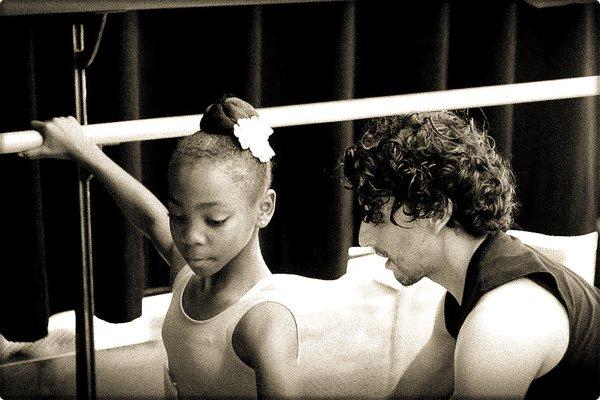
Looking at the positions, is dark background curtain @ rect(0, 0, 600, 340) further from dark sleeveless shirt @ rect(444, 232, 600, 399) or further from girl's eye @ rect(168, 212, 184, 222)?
dark sleeveless shirt @ rect(444, 232, 600, 399)

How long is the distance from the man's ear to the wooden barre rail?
130mm

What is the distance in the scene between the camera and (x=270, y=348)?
1.12 metres

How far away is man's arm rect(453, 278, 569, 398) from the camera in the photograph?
3.77 ft

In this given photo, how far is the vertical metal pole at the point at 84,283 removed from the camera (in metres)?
1.09

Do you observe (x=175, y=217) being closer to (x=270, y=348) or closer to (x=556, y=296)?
(x=270, y=348)

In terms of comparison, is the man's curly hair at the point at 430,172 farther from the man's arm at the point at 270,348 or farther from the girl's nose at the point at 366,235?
the man's arm at the point at 270,348

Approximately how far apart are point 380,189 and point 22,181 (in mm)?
414

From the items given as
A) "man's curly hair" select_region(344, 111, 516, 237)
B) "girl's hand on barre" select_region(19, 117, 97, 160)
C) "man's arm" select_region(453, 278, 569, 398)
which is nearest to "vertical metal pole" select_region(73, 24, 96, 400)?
"girl's hand on barre" select_region(19, 117, 97, 160)

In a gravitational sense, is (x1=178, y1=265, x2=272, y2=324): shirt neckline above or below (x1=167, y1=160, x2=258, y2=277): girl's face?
below

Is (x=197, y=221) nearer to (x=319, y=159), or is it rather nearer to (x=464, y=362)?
(x=319, y=159)

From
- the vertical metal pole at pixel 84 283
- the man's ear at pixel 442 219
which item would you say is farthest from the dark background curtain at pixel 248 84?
the man's ear at pixel 442 219

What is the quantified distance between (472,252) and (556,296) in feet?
0.37

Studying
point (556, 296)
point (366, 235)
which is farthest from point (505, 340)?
point (366, 235)

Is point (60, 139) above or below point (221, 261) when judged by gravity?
above
